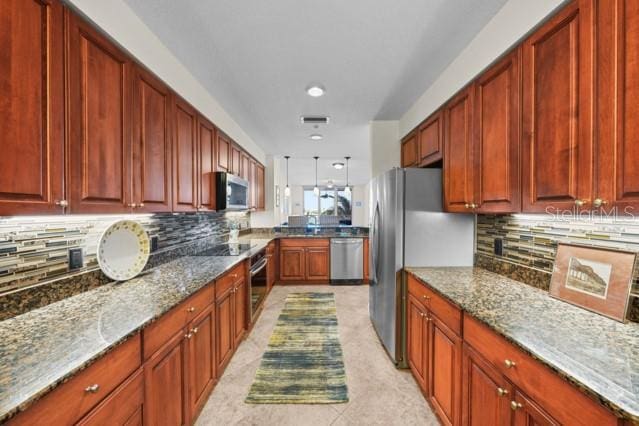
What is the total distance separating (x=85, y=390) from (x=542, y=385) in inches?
59.2

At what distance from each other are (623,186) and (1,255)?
2.44 meters

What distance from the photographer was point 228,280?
7.47 ft

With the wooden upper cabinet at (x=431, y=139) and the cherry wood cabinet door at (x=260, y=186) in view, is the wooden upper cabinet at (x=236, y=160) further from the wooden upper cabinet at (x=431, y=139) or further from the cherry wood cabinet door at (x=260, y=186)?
the wooden upper cabinet at (x=431, y=139)

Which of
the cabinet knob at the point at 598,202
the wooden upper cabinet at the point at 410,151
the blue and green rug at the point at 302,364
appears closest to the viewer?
the cabinet knob at the point at 598,202

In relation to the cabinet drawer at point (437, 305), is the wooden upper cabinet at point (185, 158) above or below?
above

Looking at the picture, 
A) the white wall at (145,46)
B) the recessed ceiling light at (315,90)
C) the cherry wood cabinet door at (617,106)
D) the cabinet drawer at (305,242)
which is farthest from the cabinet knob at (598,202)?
the cabinet drawer at (305,242)

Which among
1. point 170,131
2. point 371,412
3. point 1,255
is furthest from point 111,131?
point 371,412

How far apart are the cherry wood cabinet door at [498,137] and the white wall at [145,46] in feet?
7.00

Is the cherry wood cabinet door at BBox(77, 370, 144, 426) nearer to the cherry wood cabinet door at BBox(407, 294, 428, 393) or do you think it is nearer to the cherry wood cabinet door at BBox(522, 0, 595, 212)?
the cherry wood cabinet door at BBox(407, 294, 428, 393)

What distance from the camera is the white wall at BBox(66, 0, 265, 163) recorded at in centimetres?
132

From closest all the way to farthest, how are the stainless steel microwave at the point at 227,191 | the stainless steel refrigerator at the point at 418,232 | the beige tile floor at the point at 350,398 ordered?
the beige tile floor at the point at 350,398
the stainless steel refrigerator at the point at 418,232
the stainless steel microwave at the point at 227,191

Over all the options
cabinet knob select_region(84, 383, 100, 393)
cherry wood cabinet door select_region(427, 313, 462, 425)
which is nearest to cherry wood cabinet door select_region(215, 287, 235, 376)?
cabinet knob select_region(84, 383, 100, 393)

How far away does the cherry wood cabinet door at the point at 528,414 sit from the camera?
2.88 feet

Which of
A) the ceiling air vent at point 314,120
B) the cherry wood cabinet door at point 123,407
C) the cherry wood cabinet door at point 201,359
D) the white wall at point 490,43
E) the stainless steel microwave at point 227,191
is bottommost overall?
the cherry wood cabinet door at point 201,359
